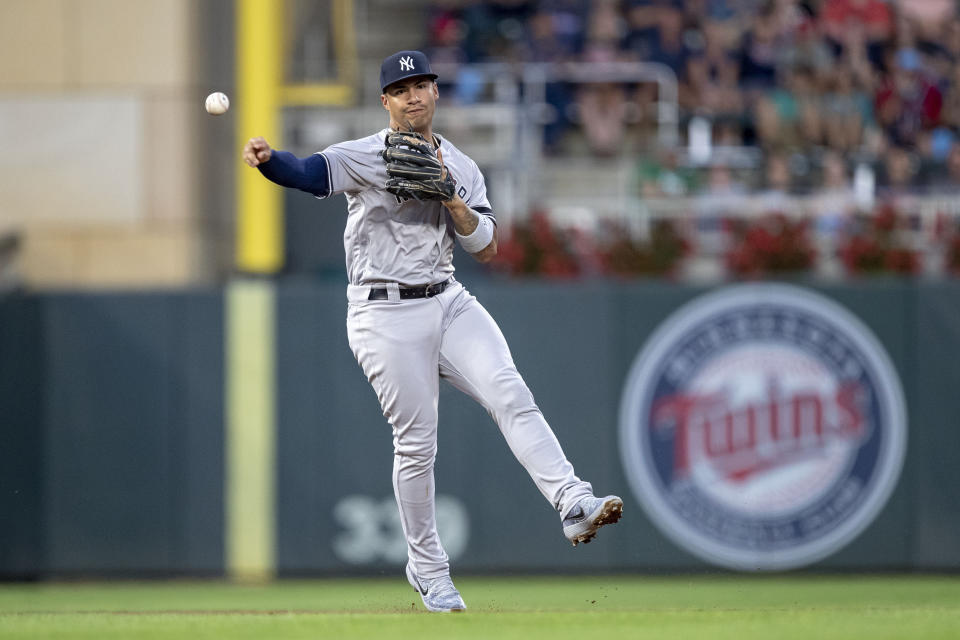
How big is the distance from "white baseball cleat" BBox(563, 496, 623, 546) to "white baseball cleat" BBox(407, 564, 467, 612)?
670mm

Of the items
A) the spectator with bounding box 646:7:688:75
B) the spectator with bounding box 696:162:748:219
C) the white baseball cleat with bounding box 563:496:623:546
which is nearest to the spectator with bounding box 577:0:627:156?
the spectator with bounding box 646:7:688:75

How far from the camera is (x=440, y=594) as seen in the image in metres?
5.86

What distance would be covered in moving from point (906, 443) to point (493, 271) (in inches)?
127

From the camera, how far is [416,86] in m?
5.60

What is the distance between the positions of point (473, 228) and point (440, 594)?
1460 mm

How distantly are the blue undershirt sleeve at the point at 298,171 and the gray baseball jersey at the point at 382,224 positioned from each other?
0.04 metres

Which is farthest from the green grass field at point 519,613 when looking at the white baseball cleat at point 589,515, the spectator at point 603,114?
the spectator at point 603,114

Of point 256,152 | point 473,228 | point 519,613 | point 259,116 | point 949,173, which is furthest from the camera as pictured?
point 949,173

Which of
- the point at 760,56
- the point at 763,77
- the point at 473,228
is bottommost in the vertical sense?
the point at 473,228

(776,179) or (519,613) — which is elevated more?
(776,179)

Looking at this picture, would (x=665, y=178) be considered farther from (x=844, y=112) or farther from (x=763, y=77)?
(x=763, y=77)

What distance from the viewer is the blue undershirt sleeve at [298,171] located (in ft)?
17.4

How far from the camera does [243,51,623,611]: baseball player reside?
5.48 metres

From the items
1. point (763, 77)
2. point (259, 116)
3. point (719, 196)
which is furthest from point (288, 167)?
point (763, 77)
